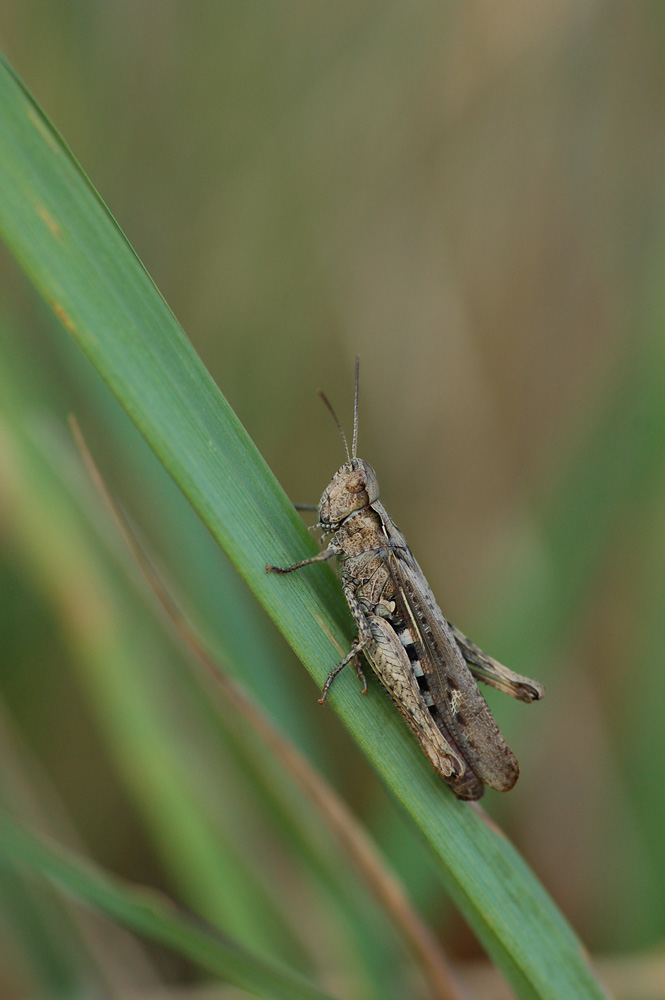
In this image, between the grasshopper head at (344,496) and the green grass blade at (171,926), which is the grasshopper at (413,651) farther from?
the green grass blade at (171,926)

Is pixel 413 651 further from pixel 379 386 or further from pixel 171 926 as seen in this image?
pixel 379 386

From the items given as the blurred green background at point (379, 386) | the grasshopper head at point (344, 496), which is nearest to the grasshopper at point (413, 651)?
the grasshopper head at point (344, 496)

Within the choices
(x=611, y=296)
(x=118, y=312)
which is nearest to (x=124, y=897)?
(x=118, y=312)

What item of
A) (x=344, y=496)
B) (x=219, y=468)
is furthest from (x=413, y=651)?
(x=219, y=468)

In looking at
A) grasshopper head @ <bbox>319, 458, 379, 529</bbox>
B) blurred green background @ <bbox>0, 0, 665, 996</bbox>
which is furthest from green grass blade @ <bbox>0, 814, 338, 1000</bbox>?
grasshopper head @ <bbox>319, 458, 379, 529</bbox>

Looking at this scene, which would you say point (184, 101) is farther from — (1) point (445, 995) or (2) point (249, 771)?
(1) point (445, 995)

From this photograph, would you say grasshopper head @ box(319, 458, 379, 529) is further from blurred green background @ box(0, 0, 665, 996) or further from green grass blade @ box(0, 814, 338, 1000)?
green grass blade @ box(0, 814, 338, 1000)

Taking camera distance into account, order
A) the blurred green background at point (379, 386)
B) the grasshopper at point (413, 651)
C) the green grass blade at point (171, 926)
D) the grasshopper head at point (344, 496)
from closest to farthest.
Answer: the green grass blade at point (171, 926) < the grasshopper at point (413, 651) < the grasshopper head at point (344, 496) < the blurred green background at point (379, 386)
